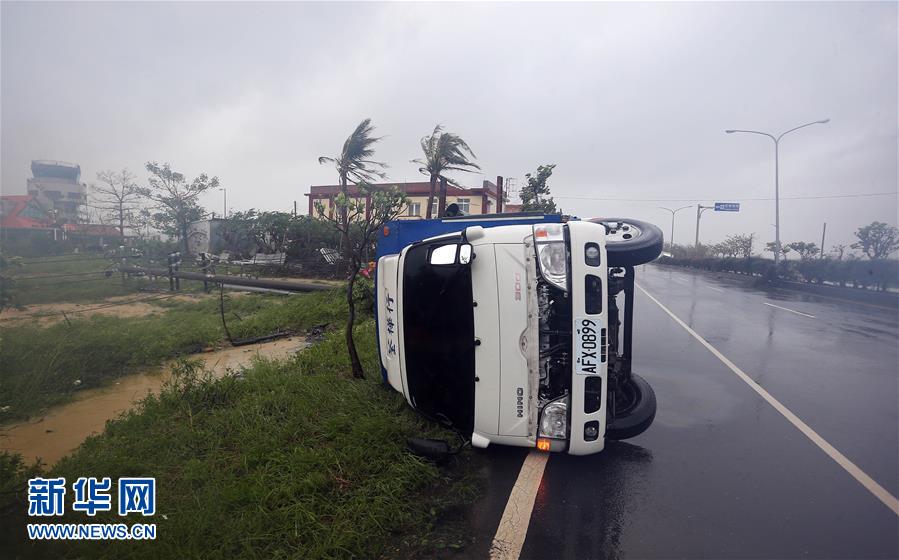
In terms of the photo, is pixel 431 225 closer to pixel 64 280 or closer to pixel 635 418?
pixel 635 418

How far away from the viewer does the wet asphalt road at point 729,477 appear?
2779 mm

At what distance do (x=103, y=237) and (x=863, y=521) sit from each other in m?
9.40

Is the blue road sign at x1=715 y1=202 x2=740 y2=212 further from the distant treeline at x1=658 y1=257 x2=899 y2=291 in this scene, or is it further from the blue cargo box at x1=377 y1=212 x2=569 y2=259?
the blue cargo box at x1=377 y1=212 x2=569 y2=259

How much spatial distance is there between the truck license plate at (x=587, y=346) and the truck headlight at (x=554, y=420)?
293mm

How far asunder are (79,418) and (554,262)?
5607mm

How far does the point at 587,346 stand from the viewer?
304cm

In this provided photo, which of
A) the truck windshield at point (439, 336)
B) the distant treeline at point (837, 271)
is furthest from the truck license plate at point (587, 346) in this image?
the distant treeline at point (837, 271)

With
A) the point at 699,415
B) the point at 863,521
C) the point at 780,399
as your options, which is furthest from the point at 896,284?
the point at 863,521

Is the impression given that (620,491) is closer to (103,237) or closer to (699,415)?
(699,415)

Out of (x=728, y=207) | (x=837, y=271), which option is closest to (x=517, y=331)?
(x=837, y=271)

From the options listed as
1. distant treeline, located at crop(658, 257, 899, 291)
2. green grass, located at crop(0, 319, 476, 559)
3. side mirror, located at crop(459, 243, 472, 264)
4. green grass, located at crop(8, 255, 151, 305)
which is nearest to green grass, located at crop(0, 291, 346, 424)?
green grass, located at crop(8, 255, 151, 305)

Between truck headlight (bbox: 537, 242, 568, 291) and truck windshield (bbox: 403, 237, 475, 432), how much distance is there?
0.54m

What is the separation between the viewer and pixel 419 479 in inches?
132

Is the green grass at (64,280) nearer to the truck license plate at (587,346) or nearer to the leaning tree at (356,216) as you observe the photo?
the leaning tree at (356,216)
